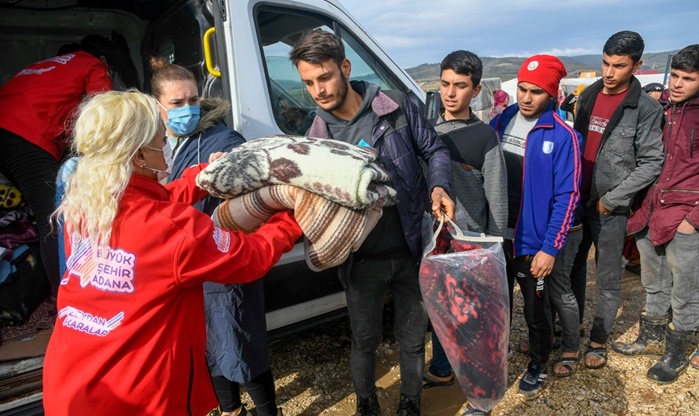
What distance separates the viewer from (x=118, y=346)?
134 centimetres

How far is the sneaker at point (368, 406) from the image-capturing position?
2.40 m

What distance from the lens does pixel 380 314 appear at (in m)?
2.25

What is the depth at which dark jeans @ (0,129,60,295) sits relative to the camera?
8.43ft

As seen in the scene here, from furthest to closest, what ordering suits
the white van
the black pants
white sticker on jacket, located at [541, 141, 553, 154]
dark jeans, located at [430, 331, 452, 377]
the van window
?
dark jeans, located at [430, 331, 452, 377] < the van window < the black pants < the white van < white sticker on jacket, located at [541, 141, 553, 154]

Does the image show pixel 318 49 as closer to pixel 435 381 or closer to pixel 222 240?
pixel 222 240

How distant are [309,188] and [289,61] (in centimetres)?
162

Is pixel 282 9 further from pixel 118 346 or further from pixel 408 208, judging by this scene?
pixel 118 346

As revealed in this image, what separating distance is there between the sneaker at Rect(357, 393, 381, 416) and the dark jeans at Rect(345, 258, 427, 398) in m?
0.04

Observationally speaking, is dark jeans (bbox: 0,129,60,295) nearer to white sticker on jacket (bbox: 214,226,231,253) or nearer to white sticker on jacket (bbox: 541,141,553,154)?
white sticker on jacket (bbox: 214,226,231,253)

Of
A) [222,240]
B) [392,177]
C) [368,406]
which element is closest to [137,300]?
[222,240]

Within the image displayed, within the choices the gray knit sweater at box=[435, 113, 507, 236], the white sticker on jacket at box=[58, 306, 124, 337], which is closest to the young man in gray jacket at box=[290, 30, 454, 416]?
the gray knit sweater at box=[435, 113, 507, 236]

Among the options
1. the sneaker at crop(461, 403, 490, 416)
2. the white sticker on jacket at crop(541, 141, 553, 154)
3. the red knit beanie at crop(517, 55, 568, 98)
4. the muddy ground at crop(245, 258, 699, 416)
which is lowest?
the muddy ground at crop(245, 258, 699, 416)

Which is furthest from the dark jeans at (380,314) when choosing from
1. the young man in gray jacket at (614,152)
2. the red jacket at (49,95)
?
the red jacket at (49,95)

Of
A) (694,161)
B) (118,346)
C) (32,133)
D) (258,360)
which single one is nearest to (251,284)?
(258,360)
